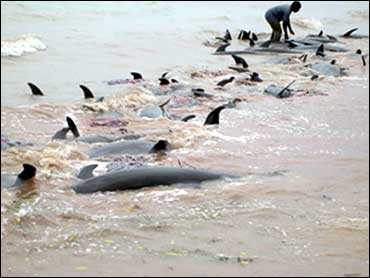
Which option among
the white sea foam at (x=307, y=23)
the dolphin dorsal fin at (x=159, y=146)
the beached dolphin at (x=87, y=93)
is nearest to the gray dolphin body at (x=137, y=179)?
the dolphin dorsal fin at (x=159, y=146)

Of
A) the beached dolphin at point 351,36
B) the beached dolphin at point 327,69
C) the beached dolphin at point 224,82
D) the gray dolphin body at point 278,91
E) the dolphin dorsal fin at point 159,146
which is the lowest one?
the beached dolphin at point 351,36

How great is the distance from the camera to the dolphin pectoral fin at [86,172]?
625 cm

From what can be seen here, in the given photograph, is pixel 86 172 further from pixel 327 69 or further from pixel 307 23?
pixel 307 23

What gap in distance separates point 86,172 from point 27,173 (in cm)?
58

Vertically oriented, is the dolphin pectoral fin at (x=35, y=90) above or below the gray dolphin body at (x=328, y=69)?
above

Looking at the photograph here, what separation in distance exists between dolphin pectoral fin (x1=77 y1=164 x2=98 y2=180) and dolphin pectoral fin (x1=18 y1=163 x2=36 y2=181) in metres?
0.43

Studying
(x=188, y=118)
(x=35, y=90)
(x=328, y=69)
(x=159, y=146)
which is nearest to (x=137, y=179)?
(x=159, y=146)

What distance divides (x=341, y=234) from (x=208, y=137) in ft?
11.9

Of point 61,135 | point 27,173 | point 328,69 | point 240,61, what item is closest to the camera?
point 27,173

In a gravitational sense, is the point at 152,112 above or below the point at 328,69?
above

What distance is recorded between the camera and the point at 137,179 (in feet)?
19.5

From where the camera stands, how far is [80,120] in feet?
31.0

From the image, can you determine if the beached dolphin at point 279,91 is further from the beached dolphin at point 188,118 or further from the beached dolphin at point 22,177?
the beached dolphin at point 22,177

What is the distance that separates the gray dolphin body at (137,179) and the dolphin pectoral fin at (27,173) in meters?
0.38
